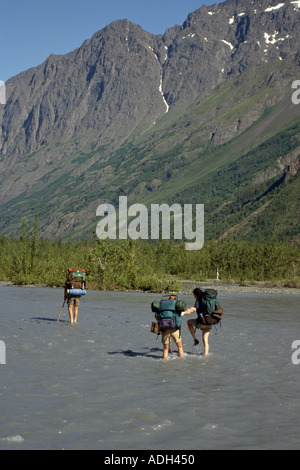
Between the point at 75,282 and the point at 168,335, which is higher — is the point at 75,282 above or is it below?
above

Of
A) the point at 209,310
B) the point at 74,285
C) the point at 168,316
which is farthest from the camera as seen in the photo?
the point at 74,285

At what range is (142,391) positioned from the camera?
13219 millimetres

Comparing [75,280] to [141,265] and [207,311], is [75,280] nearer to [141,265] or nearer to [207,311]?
[207,311]

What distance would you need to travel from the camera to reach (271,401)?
12516 millimetres

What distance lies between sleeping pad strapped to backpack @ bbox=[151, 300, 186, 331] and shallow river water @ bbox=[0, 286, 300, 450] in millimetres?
1049

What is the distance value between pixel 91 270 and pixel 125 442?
4578cm

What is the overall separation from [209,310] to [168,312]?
159 cm

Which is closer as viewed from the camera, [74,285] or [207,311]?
[207,311]

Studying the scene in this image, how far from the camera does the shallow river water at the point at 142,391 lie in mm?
9914

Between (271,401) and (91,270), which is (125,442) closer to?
(271,401)

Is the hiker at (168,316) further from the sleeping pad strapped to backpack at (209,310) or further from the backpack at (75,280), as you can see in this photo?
the backpack at (75,280)

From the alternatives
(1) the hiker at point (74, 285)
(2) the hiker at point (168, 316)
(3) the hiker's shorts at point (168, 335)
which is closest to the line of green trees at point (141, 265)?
(1) the hiker at point (74, 285)

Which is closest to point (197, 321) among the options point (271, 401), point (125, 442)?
point (271, 401)

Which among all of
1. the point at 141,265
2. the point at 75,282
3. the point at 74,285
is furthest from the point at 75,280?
the point at 141,265
